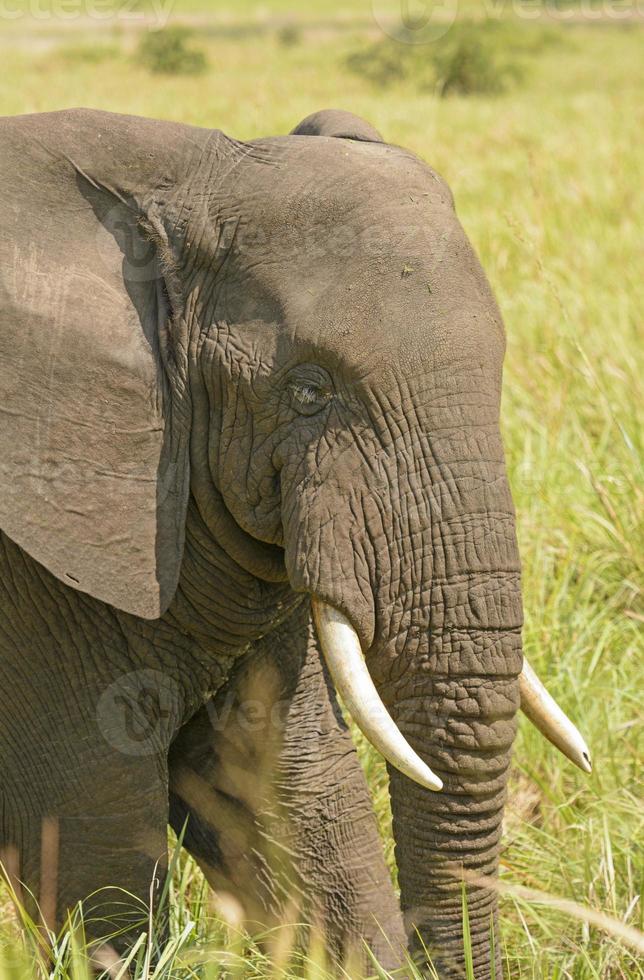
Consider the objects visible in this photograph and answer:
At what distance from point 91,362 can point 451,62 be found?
16.8m

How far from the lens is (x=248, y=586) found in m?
2.79

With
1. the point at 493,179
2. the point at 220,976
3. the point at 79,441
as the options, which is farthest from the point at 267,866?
the point at 493,179

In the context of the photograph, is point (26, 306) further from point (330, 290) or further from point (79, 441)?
point (330, 290)

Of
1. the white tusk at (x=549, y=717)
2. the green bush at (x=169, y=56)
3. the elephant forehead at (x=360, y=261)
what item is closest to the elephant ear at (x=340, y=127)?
the elephant forehead at (x=360, y=261)

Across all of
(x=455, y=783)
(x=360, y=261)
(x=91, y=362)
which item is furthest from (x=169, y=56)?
(x=455, y=783)

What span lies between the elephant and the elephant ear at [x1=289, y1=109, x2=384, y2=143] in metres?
0.01

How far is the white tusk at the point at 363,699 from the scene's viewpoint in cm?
230

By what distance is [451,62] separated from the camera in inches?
725

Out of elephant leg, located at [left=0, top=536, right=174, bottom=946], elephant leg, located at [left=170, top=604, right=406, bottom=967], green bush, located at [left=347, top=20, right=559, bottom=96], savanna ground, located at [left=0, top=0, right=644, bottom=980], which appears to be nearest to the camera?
elephant leg, located at [left=0, top=536, right=174, bottom=946]

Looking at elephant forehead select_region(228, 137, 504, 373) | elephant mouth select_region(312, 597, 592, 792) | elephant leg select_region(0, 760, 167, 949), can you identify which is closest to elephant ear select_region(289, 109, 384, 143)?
elephant forehead select_region(228, 137, 504, 373)

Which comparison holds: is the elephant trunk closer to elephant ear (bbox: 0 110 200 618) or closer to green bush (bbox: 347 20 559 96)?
elephant ear (bbox: 0 110 200 618)

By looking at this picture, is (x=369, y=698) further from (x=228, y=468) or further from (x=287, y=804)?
(x=287, y=804)

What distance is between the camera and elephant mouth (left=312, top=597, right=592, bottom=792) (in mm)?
2301

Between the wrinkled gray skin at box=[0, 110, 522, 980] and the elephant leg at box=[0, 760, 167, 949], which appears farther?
the elephant leg at box=[0, 760, 167, 949]
